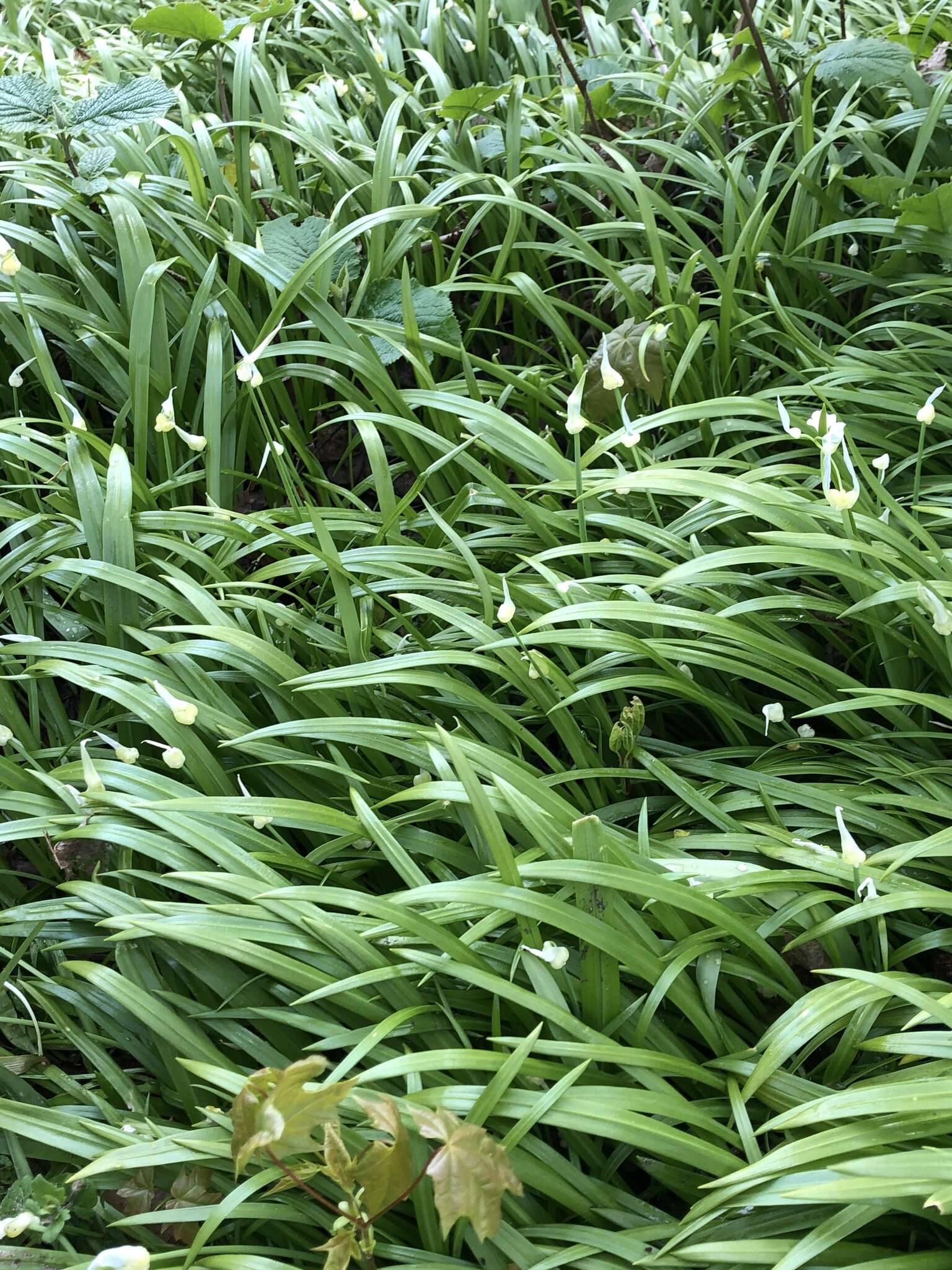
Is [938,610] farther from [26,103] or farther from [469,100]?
[26,103]

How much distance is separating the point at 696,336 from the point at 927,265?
29.9 inches

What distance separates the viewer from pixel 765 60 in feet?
7.94

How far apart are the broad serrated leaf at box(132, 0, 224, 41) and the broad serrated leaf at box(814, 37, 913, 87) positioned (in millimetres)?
1486

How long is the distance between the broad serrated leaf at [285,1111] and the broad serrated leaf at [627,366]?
142cm

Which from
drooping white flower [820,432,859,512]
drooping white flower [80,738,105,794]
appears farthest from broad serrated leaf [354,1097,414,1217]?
drooping white flower [820,432,859,512]

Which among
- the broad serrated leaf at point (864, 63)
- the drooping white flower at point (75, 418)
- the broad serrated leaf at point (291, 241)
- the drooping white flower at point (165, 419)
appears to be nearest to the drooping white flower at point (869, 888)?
the drooping white flower at point (165, 419)

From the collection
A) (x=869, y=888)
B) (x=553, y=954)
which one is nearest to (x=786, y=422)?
(x=869, y=888)

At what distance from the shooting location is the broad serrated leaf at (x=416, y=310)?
7.23 feet

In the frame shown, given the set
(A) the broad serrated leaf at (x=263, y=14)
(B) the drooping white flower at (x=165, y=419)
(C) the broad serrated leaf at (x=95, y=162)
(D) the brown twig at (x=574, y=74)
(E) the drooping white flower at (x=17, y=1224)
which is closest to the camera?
(E) the drooping white flower at (x=17, y=1224)

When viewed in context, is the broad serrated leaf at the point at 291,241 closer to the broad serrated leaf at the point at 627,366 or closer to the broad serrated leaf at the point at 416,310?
the broad serrated leaf at the point at 416,310

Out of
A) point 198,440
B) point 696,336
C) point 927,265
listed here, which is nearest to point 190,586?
point 198,440

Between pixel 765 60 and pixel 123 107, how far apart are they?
5.15ft

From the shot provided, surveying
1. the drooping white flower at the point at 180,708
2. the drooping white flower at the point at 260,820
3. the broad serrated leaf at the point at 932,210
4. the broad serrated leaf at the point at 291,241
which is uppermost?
the broad serrated leaf at the point at 291,241

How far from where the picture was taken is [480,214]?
236 cm
